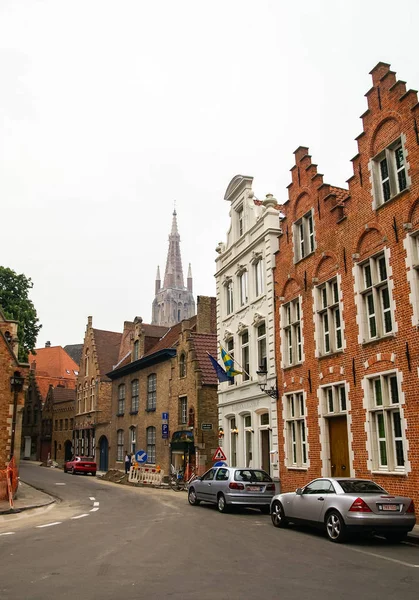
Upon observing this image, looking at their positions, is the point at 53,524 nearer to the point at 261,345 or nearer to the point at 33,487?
the point at 261,345

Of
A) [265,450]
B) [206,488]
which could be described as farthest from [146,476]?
[206,488]

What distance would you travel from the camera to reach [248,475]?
17938mm

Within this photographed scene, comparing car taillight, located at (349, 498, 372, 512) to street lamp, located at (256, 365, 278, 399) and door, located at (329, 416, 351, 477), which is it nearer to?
door, located at (329, 416, 351, 477)

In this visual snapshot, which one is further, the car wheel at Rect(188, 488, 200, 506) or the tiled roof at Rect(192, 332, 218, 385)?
the tiled roof at Rect(192, 332, 218, 385)

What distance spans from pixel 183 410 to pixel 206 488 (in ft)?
46.4

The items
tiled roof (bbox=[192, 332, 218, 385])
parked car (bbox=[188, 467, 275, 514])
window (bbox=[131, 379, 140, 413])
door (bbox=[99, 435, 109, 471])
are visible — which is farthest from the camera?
door (bbox=[99, 435, 109, 471])

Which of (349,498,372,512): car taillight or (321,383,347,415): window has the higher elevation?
(321,383,347,415): window

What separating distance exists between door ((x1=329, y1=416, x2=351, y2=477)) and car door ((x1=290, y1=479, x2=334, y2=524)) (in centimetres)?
530

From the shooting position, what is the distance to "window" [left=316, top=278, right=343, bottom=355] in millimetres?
19422

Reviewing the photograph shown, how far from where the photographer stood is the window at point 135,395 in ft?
134

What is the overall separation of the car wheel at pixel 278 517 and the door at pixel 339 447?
14.8 feet

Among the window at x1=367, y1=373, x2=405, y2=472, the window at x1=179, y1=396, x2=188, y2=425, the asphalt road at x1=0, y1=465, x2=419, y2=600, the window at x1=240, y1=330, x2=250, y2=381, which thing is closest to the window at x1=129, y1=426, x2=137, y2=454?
the window at x1=179, y1=396, x2=188, y2=425

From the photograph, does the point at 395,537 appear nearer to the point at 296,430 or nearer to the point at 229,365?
the point at 296,430

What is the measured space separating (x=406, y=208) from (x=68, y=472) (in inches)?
1376
